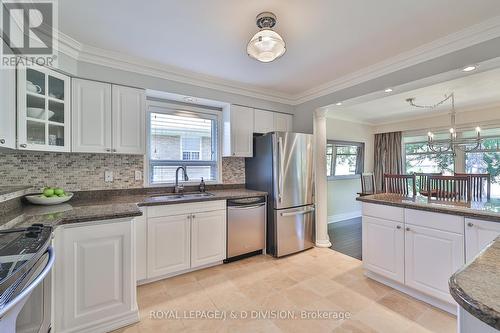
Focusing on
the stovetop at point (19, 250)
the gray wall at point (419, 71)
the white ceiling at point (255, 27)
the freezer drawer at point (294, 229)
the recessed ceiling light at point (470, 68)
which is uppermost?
the white ceiling at point (255, 27)

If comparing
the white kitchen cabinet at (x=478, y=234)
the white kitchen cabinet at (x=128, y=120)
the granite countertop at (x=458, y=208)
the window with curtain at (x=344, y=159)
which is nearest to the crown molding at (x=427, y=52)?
the granite countertop at (x=458, y=208)

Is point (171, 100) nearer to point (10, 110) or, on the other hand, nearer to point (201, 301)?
point (10, 110)

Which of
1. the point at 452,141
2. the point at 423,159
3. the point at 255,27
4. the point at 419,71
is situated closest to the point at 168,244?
the point at 255,27

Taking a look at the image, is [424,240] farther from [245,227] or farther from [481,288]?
[245,227]

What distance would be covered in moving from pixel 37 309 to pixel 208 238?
1.68 m

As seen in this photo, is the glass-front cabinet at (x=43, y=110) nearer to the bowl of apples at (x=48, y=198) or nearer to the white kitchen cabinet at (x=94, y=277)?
the bowl of apples at (x=48, y=198)

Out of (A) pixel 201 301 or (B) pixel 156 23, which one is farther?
(A) pixel 201 301

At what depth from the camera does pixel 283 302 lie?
2.09 metres

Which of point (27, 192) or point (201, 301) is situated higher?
point (27, 192)

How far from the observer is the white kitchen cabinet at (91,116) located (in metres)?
2.24

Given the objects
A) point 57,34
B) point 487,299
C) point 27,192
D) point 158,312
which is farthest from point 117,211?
point 487,299

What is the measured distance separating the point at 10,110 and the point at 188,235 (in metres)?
1.86

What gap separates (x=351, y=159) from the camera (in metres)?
5.49

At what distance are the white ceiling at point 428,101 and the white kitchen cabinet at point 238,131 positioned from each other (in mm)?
1301
